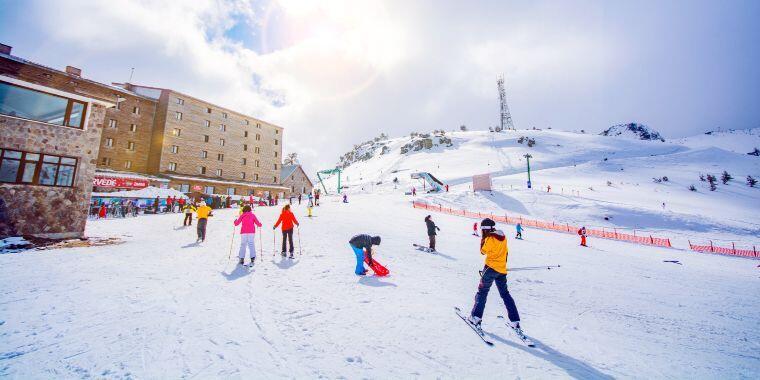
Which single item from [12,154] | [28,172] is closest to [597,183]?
[28,172]

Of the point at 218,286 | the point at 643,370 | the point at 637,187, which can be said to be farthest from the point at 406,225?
the point at 637,187

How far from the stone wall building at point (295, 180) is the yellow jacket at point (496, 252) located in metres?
49.5

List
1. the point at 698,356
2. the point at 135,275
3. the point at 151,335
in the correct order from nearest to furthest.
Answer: the point at 151,335
the point at 698,356
the point at 135,275

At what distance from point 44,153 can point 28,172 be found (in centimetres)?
89

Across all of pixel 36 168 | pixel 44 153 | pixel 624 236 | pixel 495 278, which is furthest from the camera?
pixel 624 236

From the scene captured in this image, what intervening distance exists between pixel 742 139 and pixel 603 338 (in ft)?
667

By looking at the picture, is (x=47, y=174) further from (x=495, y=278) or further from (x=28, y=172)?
(x=495, y=278)

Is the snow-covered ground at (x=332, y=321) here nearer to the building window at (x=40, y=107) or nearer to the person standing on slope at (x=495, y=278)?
the person standing on slope at (x=495, y=278)

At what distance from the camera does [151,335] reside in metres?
4.34

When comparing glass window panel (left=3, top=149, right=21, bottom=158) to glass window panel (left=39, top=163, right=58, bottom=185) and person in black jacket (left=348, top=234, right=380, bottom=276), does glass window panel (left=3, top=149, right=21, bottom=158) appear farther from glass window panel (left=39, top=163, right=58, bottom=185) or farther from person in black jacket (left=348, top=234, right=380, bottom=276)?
person in black jacket (left=348, top=234, right=380, bottom=276)

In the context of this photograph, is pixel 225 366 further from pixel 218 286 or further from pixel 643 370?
pixel 643 370

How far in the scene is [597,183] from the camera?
46219mm

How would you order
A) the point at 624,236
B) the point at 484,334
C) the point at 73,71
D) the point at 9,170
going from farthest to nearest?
1. the point at 73,71
2. the point at 624,236
3. the point at 9,170
4. the point at 484,334

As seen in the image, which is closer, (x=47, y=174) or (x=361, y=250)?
(x=361, y=250)
